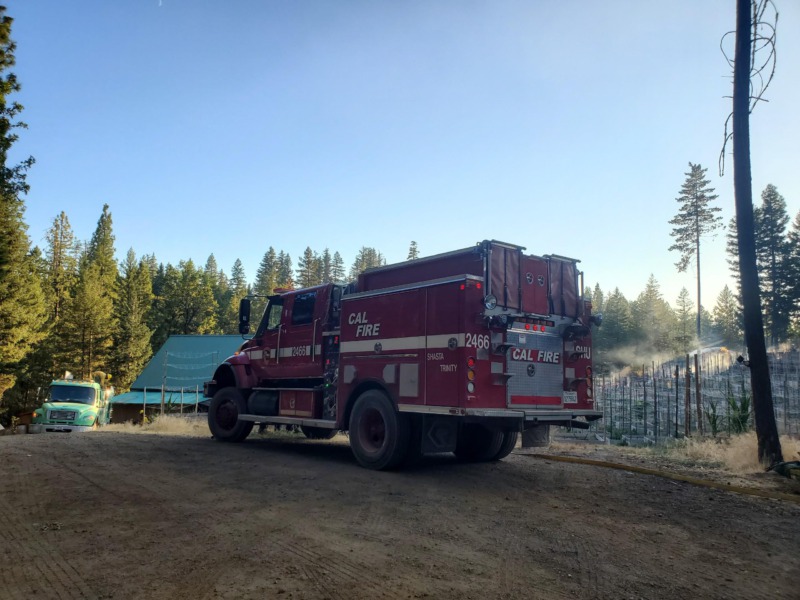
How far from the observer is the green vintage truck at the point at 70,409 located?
22719 millimetres

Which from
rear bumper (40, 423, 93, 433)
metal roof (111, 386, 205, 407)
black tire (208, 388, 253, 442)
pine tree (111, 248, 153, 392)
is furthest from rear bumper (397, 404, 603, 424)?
pine tree (111, 248, 153, 392)

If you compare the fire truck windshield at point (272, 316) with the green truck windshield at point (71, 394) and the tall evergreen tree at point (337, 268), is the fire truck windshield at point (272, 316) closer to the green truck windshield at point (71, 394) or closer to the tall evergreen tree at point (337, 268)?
the green truck windshield at point (71, 394)

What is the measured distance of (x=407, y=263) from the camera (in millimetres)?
9523

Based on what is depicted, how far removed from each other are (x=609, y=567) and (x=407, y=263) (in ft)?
19.3

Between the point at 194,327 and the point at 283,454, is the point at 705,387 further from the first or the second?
the point at 194,327

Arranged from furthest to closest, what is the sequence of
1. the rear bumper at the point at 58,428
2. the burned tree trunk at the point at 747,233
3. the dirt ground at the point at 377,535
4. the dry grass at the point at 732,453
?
the rear bumper at the point at 58,428 < the burned tree trunk at the point at 747,233 < the dry grass at the point at 732,453 < the dirt ground at the point at 377,535

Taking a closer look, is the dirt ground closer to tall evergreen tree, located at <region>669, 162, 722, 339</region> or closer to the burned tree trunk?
the burned tree trunk

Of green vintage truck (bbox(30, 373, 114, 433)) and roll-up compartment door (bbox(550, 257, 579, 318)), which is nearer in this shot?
roll-up compartment door (bbox(550, 257, 579, 318))

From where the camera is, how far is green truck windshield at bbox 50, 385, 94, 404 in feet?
78.8

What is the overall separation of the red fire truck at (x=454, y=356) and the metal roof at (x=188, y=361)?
28320 millimetres

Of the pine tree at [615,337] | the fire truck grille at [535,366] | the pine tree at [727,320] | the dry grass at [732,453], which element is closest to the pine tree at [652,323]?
the pine tree at [615,337]

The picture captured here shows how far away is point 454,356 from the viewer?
26.7 feet

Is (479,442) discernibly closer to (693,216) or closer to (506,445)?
(506,445)

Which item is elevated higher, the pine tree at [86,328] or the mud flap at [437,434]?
the pine tree at [86,328]
